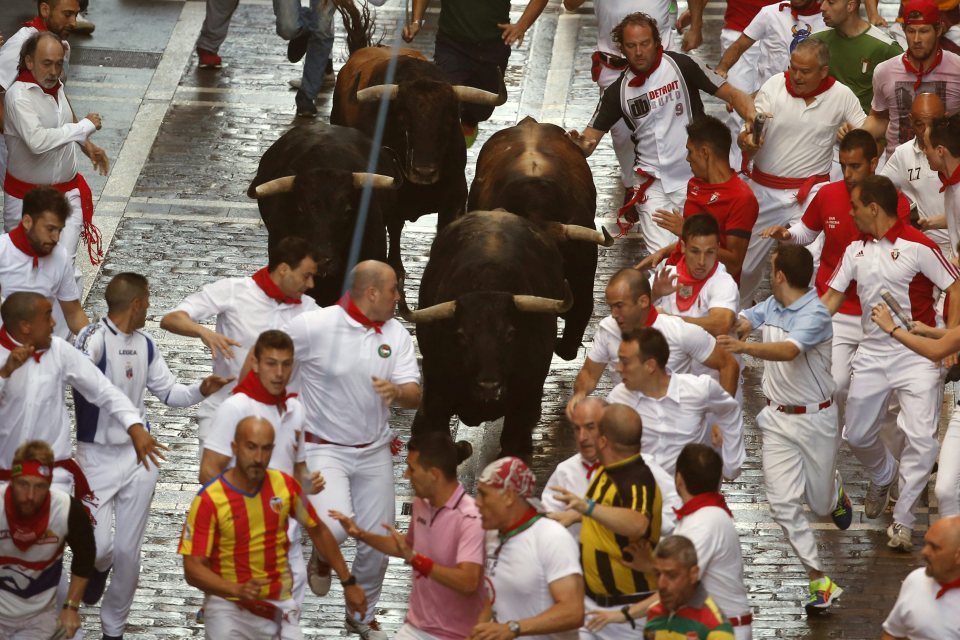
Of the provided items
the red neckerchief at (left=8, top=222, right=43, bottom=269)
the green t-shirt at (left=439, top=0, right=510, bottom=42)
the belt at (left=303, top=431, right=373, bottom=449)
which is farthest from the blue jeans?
the belt at (left=303, top=431, right=373, bottom=449)

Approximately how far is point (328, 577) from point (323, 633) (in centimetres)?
63

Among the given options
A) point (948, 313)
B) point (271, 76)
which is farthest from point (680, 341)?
point (271, 76)

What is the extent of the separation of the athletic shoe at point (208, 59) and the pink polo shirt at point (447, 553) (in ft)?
40.6

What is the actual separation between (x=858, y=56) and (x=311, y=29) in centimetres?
669

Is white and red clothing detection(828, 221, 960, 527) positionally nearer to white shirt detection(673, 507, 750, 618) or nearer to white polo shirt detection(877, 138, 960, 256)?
white polo shirt detection(877, 138, 960, 256)

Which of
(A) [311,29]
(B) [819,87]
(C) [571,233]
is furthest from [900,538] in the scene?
(A) [311,29]

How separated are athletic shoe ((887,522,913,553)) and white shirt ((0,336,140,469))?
17.6 feet

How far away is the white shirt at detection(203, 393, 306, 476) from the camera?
10.0 metres

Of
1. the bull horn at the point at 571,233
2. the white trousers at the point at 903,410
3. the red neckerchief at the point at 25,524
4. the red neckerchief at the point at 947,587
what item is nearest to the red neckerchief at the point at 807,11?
the bull horn at the point at 571,233

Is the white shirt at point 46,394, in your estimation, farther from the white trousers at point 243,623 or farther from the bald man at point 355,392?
the white trousers at point 243,623

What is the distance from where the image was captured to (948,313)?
11.8 metres

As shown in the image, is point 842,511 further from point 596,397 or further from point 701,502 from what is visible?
point 701,502

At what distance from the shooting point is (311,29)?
1975cm

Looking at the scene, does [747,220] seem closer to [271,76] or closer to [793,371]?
[793,371]
